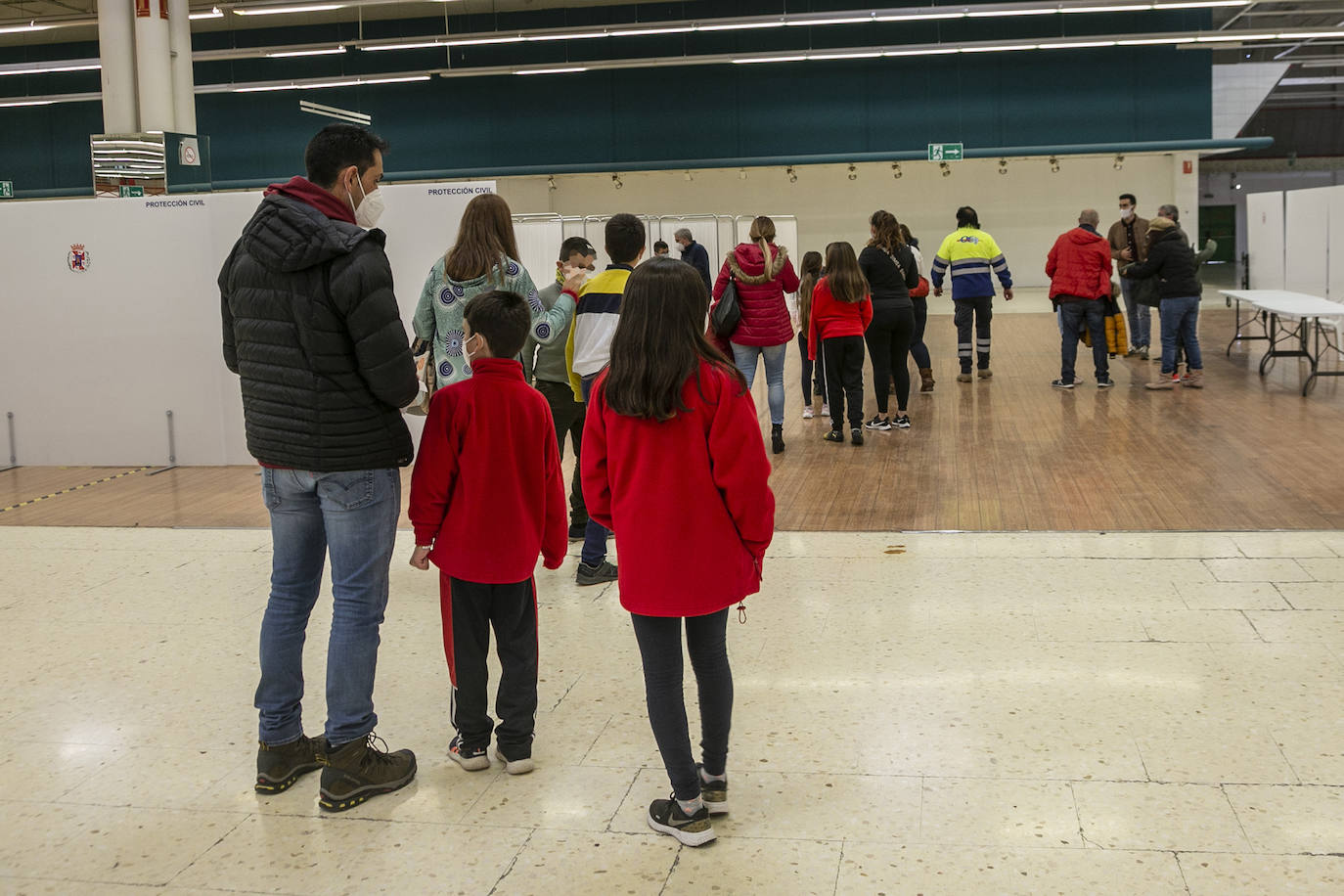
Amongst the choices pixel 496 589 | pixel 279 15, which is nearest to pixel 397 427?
pixel 496 589

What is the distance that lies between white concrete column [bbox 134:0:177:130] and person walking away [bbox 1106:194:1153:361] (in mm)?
9883

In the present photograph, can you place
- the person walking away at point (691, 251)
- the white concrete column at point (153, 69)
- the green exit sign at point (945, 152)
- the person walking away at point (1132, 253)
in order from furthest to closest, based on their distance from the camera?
1. the green exit sign at point (945, 152)
2. the white concrete column at point (153, 69)
3. the person walking away at point (1132, 253)
4. the person walking away at point (691, 251)

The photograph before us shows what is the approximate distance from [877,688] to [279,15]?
74.5 feet

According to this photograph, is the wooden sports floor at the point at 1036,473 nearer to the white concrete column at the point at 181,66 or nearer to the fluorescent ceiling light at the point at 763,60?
the white concrete column at the point at 181,66

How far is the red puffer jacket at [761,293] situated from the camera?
6.95 meters

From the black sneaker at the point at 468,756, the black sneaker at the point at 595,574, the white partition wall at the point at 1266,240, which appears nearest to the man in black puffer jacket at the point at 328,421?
the black sneaker at the point at 468,756

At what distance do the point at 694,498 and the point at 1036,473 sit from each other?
4.48 metres

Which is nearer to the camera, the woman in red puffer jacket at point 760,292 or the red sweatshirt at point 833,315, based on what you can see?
the woman in red puffer jacket at point 760,292

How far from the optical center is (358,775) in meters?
2.81

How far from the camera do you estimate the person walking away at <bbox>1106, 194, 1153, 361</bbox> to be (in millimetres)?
10617

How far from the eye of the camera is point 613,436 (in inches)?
99.3

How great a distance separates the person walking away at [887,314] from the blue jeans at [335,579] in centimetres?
549

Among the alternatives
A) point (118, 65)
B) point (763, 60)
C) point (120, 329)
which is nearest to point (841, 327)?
point (120, 329)

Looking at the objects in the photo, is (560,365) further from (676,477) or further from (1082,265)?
(1082,265)
